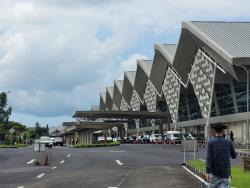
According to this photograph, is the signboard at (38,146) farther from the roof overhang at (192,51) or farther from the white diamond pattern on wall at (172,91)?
the white diamond pattern on wall at (172,91)

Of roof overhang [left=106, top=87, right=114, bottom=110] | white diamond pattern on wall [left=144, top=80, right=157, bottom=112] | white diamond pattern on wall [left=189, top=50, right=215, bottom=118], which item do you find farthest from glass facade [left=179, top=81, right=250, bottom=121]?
roof overhang [left=106, top=87, right=114, bottom=110]

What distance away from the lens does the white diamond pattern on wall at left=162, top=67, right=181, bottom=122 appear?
106 metres

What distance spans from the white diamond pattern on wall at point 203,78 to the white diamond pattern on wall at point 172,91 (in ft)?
43.7

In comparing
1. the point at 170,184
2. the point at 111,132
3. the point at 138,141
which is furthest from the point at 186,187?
the point at 111,132

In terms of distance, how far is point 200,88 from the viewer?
89188 mm

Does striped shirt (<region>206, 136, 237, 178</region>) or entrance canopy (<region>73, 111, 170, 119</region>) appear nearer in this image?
striped shirt (<region>206, 136, 237, 178</region>)

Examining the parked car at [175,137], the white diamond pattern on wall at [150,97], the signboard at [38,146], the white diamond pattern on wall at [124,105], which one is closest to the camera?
the signboard at [38,146]

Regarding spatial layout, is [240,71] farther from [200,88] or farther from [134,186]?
[134,186]

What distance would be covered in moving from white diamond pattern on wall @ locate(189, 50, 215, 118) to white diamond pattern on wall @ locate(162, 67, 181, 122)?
13327mm

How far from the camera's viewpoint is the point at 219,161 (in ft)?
30.1

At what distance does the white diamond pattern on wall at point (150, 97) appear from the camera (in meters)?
125

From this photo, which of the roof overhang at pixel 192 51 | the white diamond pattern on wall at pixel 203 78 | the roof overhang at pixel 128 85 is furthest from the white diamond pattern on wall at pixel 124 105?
the white diamond pattern on wall at pixel 203 78

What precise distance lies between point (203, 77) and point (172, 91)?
23.5 meters

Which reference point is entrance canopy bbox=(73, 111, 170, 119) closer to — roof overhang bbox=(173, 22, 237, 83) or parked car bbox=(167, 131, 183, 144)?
roof overhang bbox=(173, 22, 237, 83)
